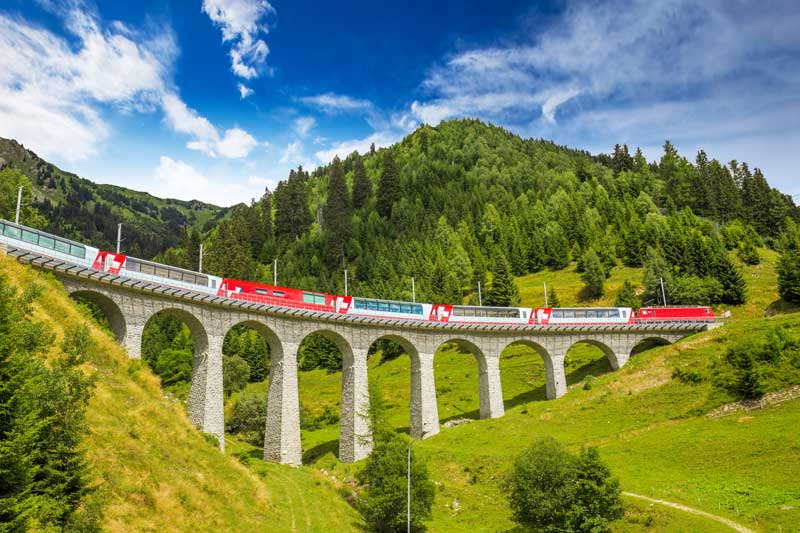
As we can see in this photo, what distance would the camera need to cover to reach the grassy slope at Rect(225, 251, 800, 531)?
33.2 meters

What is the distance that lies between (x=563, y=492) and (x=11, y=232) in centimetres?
3900

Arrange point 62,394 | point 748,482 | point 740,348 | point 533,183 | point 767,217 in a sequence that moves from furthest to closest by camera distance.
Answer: point 533,183 → point 767,217 → point 740,348 → point 748,482 → point 62,394

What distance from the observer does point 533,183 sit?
188 metres

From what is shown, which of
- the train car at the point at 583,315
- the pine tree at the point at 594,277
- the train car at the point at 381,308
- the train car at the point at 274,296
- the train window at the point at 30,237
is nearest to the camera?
the train window at the point at 30,237

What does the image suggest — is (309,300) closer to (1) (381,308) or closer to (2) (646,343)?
(1) (381,308)

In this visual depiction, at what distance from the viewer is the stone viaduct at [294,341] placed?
4075cm

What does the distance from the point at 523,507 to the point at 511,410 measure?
31238mm

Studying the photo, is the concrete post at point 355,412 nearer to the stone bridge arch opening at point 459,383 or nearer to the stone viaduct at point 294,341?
the stone viaduct at point 294,341

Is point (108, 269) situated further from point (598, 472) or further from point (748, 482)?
point (748, 482)

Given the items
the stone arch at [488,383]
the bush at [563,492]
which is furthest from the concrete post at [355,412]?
the bush at [563,492]

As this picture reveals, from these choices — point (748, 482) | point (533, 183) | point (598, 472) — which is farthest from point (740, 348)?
point (533, 183)

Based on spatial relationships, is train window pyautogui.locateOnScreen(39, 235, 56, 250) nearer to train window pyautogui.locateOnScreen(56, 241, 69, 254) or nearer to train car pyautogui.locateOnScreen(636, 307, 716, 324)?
train window pyautogui.locateOnScreen(56, 241, 69, 254)

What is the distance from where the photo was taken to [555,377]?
6656cm

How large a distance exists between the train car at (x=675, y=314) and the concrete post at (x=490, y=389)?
996 inches
